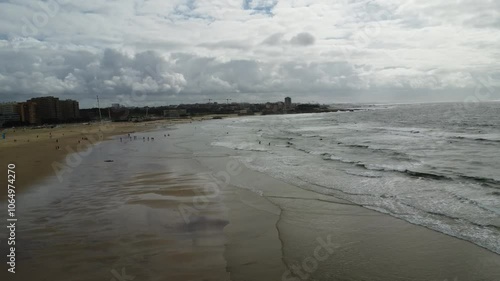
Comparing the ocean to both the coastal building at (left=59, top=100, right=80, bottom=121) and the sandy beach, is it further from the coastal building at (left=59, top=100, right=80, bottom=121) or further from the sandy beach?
the coastal building at (left=59, top=100, right=80, bottom=121)

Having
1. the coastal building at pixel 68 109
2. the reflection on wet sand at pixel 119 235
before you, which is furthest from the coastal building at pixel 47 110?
the reflection on wet sand at pixel 119 235

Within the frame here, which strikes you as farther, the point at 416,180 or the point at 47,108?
the point at 47,108

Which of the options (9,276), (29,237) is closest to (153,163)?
(29,237)

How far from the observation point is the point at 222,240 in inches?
348

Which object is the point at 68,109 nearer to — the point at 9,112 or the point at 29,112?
the point at 9,112

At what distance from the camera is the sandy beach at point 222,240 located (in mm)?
7090

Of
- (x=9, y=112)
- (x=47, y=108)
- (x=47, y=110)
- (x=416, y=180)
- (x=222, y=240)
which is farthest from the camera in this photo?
(x=9, y=112)

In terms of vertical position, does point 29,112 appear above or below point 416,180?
above

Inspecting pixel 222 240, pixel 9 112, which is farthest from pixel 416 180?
pixel 9 112

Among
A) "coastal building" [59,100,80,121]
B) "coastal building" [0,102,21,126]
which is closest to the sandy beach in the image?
"coastal building" [0,102,21,126]

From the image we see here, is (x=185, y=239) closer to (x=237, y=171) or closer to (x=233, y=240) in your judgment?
(x=233, y=240)

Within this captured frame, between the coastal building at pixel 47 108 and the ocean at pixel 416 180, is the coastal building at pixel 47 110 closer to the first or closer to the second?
the coastal building at pixel 47 108

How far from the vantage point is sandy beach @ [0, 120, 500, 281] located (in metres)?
7.09

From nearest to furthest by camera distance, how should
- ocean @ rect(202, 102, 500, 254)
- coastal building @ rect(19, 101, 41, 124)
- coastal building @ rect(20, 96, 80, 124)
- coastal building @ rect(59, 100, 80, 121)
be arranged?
ocean @ rect(202, 102, 500, 254) → coastal building @ rect(20, 96, 80, 124) → coastal building @ rect(19, 101, 41, 124) → coastal building @ rect(59, 100, 80, 121)
